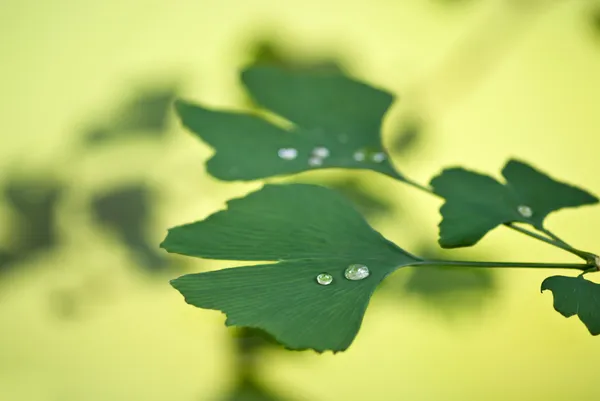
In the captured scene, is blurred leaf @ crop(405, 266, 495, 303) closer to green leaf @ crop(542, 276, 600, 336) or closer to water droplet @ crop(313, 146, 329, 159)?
water droplet @ crop(313, 146, 329, 159)

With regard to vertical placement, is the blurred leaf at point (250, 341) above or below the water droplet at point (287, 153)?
below

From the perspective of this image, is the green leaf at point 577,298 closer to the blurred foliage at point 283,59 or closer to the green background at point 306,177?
the green background at point 306,177

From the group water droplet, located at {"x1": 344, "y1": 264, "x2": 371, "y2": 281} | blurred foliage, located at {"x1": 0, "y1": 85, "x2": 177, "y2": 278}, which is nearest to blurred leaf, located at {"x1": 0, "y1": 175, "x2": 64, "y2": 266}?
blurred foliage, located at {"x1": 0, "y1": 85, "x2": 177, "y2": 278}

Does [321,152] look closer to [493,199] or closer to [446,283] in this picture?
[493,199]

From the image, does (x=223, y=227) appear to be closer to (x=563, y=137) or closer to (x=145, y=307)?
(x=145, y=307)

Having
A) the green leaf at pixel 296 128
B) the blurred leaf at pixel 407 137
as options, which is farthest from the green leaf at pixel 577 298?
the blurred leaf at pixel 407 137

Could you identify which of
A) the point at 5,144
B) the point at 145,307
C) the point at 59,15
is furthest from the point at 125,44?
the point at 145,307

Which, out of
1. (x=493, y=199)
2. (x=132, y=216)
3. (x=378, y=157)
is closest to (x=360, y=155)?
(x=378, y=157)

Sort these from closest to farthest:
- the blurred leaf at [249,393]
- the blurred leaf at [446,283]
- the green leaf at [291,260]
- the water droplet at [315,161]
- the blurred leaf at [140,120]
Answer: the green leaf at [291,260], the water droplet at [315,161], the blurred leaf at [249,393], the blurred leaf at [446,283], the blurred leaf at [140,120]
